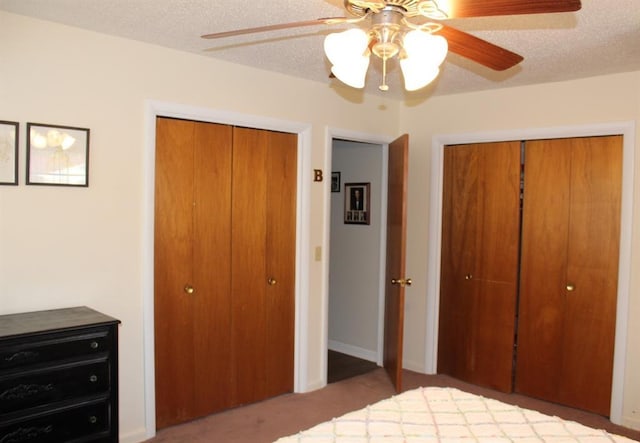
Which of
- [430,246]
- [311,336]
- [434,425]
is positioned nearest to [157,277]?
[311,336]

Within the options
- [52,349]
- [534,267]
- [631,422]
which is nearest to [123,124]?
[52,349]

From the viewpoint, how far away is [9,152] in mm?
2516

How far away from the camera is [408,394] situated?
7.61ft

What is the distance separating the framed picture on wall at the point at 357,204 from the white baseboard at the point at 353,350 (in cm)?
121

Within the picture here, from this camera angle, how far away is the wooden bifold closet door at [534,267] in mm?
3527

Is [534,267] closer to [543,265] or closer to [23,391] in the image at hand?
[543,265]

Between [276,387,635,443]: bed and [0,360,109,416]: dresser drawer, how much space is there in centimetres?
111

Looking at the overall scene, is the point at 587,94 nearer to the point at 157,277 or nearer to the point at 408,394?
the point at 408,394

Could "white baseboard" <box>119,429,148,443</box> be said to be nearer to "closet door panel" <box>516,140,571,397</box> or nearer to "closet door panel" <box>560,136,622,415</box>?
"closet door panel" <box>516,140,571,397</box>

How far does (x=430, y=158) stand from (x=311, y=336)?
1.78m

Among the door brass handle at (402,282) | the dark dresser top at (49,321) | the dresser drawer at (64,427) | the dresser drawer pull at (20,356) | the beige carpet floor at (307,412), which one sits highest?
the door brass handle at (402,282)

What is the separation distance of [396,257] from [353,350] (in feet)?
4.37

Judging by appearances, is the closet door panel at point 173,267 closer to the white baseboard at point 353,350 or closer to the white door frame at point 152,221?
the white door frame at point 152,221

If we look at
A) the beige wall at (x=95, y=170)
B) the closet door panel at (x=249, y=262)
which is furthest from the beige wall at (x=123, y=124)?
the closet door panel at (x=249, y=262)
